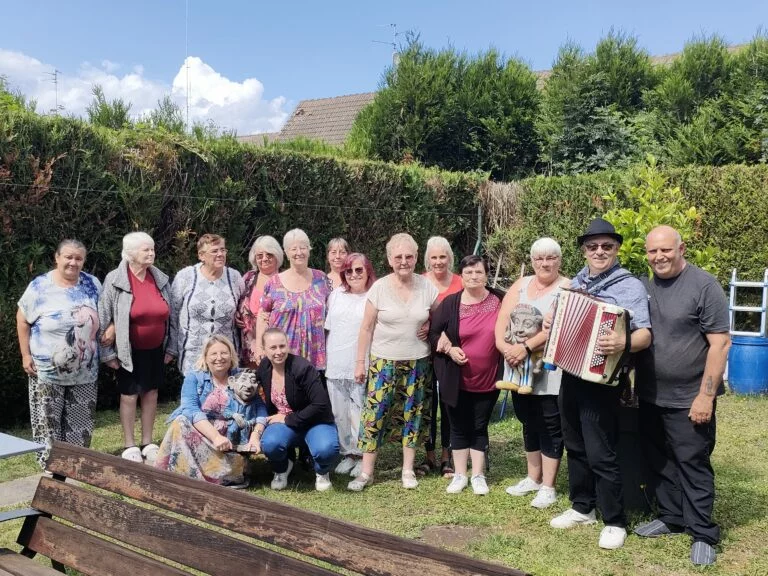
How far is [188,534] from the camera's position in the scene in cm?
257

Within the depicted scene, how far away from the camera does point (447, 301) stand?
534 centimetres

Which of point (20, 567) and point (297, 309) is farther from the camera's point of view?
point (297, 309)

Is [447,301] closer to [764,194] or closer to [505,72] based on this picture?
[764,194]

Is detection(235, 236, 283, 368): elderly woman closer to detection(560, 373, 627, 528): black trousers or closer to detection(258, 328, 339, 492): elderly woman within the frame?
detection(258, 328, 339, 492): elderly woman

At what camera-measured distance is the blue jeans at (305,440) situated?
Result: 17.3 ft

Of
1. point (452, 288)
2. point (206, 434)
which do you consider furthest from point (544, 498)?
point (206, 434)

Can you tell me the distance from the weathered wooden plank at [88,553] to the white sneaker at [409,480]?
2.89 metres

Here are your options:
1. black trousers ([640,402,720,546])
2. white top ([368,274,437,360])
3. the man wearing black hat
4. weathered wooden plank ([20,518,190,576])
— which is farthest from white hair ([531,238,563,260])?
weathered wooden plank ([20,518,190,576])

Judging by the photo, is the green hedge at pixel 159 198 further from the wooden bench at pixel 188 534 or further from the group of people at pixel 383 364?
the wooden bench at pixel 188 534

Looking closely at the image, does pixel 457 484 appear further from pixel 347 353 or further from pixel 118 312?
pixel 118 312

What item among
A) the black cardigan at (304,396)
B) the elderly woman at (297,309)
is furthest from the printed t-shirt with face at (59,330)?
the black cardigan at (304,396)

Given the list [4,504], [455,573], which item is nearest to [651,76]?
[4,504]

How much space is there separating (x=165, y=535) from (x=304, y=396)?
2.76 metres

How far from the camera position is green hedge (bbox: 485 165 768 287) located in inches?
393
